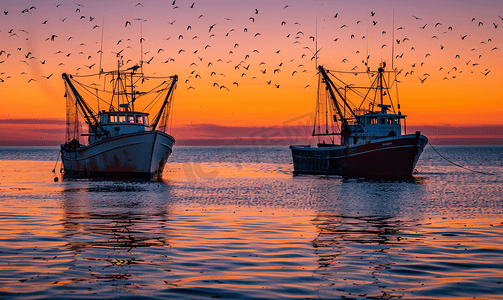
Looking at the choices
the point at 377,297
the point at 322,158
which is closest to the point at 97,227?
the point at 377,297

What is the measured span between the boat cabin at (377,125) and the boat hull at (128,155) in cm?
2215

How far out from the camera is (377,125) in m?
53.2

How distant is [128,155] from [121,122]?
550cm

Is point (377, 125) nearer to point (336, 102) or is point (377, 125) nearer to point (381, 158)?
point (381, 158)

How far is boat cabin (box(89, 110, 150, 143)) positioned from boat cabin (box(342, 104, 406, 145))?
80.8 ft

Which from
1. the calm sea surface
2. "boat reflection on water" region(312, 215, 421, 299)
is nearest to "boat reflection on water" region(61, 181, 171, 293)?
the calm sea surface

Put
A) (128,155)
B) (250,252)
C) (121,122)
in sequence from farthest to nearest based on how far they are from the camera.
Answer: (121,122) → (128,155) → (250,252)

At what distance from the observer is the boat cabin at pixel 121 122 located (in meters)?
50.4

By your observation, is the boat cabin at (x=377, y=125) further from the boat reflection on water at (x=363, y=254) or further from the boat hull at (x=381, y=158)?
the boat reflection on water at (x=363, y=254)

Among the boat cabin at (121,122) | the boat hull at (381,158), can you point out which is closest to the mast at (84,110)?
the boat cabin at (121,122)

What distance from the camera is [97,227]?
673 inches

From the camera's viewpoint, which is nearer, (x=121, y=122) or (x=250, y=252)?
(x=250, y=252)

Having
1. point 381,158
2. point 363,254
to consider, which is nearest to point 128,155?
point 381,158

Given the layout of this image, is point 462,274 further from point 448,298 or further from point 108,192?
point 108,192
